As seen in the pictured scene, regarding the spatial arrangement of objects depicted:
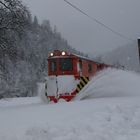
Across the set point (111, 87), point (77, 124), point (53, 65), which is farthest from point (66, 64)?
point (77, 124)

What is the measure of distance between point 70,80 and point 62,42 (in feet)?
540

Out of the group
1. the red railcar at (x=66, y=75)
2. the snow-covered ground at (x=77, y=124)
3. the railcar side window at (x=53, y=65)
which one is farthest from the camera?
the railcar side window at (x=53, y=65)

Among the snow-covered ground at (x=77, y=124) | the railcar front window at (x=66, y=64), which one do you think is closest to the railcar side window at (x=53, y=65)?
the railcar front window at (x=66, y=64)

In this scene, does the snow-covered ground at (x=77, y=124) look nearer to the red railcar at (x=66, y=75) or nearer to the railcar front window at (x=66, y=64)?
the red railcar at (x=66, y=75)

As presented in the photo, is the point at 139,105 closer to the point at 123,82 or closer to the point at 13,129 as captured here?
the point at 13,129

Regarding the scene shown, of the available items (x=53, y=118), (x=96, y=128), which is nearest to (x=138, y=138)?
(x=96, y=128)

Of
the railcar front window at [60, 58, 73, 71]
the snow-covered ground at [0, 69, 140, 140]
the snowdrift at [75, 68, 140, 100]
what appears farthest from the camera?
the railcar front window at [60, 58, 73, 71]

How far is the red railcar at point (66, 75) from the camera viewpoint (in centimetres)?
1933

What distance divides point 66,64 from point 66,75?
832mm

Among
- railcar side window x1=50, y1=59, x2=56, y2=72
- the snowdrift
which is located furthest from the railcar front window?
the snowdrift

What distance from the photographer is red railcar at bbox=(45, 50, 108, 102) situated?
1933cm

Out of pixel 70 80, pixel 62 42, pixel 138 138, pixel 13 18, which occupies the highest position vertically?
pixel 62 42

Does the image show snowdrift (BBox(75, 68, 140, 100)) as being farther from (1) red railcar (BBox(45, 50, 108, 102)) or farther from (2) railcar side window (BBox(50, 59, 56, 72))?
(2) railcar side window (BBox(50, 59, 56, 72))

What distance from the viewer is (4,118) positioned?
9.48 metres
